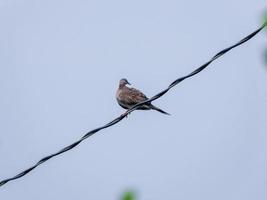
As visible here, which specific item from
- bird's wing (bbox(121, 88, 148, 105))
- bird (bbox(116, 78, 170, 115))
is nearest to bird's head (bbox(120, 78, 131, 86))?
bird (bbox(116, 78, 170, 115))

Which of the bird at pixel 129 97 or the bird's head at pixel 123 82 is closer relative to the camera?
the bird at pixel 129 97

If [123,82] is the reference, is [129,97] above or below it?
below

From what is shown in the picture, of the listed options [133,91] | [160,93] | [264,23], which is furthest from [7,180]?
[133,91]

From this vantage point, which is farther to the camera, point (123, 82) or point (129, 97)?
point (123, 82)

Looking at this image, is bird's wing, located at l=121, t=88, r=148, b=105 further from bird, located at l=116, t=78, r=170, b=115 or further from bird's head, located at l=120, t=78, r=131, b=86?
bird's head, located at l=120, t=78, r=131, b=86

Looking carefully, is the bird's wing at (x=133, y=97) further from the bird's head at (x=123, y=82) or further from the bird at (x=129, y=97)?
the bird's head at (x=123, y=82)

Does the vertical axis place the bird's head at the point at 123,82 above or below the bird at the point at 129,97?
above

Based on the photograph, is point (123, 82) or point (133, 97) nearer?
point (133, 97)

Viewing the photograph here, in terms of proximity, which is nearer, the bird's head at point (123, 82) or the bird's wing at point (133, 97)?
the bird's wing at point (133, 97)

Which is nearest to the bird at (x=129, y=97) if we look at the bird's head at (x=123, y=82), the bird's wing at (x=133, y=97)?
the bird's wing at (x=133, y=97)

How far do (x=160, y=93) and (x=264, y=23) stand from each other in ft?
6.97

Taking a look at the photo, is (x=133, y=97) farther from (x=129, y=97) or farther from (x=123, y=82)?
(x=123, y=82)

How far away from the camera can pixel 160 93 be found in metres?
5.19

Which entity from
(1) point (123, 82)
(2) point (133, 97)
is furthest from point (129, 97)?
(1) point (123, 82)
